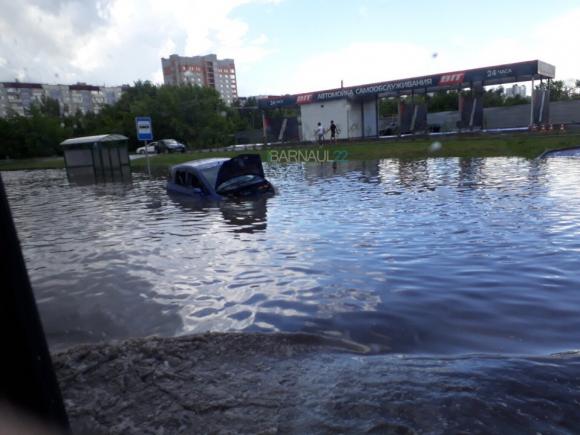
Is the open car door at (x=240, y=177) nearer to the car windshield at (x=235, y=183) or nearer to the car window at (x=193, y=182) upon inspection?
the car windshield at (x=235, y=183)

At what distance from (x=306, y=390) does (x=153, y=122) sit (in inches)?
2386

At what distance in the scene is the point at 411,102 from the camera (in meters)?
39.0

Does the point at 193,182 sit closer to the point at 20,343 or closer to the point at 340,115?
the point at 20,343

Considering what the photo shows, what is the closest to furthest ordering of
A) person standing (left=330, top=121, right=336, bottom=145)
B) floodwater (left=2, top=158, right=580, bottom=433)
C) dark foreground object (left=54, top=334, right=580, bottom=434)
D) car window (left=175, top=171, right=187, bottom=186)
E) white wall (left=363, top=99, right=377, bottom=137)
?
dark foreground object (left=54, top=334, right=580, bottom=434)
floodwater (left=2, top=158, right=580, bottom=433)
car window (left=175, top=171, right=187, bottom=186)
person standing (left=330, top=121, right=336, bottom=145)
white wall (left=363, top=99, right=377, bottom=137)

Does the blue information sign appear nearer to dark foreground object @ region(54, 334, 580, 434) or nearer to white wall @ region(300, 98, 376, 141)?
white wall @ region(300, 98, 376, 141)

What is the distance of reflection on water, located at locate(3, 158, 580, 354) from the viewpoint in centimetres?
475

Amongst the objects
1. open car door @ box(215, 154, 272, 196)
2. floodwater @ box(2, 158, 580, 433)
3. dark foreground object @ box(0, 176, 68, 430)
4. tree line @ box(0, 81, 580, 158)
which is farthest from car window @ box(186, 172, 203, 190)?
tree line @ box(0, 81, 580, 158)

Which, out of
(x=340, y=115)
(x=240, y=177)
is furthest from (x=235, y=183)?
(x=340, y=115)

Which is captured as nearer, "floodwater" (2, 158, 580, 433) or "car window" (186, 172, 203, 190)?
"floodwater" (2, 158, 580, 433)

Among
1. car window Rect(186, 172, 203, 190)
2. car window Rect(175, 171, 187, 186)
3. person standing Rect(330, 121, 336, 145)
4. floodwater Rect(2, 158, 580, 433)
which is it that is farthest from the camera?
person standing Rect(330, 121, 336, 145)

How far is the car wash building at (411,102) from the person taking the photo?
104ft

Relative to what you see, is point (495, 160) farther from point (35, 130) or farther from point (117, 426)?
point (35, 130)

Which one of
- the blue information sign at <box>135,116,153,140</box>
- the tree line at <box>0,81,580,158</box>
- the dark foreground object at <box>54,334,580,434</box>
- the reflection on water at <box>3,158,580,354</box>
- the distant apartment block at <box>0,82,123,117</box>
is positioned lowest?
the reflection on water at <box>3,158,580,354</box>

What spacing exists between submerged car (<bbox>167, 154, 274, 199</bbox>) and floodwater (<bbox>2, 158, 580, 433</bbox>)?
126 cm
